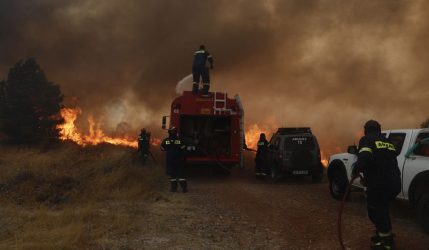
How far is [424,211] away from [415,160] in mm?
966

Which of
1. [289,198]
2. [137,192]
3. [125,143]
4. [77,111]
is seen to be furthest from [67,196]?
[77,111]

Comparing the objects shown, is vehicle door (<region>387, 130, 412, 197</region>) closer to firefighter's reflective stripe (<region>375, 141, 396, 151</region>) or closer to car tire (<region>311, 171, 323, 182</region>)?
firefighter's reflective stripe (<region>375, 141, 396, 151</region>)

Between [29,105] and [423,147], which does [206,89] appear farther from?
[29,105]

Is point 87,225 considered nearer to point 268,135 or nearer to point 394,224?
point 394,224

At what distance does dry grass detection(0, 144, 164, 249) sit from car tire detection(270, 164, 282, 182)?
12.8 feet

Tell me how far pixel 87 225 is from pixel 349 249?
4.19 metres

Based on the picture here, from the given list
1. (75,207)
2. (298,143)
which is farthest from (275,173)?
(75,207)

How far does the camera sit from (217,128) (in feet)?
50.8

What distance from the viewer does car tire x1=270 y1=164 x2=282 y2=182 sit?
14.4 metres

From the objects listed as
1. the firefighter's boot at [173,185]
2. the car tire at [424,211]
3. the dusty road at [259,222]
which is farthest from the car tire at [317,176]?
the car tire at [424,211]

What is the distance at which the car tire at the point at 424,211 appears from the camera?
21.7 feet

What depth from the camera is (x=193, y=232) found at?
6.91 meters

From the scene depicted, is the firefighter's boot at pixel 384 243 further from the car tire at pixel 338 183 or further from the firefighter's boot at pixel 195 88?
the firefighter's boot at pixel 195 88

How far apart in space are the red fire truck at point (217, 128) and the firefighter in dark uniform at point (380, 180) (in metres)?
8.77
